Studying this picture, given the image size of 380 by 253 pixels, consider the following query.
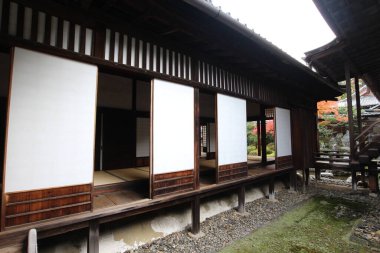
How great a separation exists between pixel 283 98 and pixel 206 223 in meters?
6.42

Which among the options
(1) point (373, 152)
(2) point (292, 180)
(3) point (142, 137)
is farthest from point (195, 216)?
(1) point (373, 152)

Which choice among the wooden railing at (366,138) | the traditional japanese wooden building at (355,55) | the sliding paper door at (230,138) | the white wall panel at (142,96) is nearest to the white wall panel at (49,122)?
the sliding paper door at (230,138)

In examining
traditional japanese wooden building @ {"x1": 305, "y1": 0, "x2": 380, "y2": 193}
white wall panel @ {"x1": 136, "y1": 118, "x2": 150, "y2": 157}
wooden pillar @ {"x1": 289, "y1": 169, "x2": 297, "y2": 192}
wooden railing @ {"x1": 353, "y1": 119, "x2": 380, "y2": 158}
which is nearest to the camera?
traditional japanese wooden building @ {"x1": 305, "y1": 0, "x2": 380, "y2": 193}

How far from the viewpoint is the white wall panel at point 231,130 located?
588 centimetres

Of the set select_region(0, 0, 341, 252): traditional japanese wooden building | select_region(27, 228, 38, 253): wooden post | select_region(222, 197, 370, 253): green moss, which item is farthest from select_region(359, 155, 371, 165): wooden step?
select_region(27, 228, 38, 253): wooden post

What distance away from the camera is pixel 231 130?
20.5ft

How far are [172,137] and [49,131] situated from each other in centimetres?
232

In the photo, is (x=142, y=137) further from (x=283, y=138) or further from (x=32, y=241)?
(x=283, y=138)

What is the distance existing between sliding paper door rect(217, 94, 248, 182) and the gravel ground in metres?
1.21

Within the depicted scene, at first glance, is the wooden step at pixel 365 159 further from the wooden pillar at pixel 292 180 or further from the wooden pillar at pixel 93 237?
the wooden pillar at pixel 93 237

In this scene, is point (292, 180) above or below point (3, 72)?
below

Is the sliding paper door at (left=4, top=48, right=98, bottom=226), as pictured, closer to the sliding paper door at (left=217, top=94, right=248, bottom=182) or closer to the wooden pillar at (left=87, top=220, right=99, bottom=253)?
the wooden pillar at (left=87, top=220, right=99, bottom=253)

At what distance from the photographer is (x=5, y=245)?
2635 mm

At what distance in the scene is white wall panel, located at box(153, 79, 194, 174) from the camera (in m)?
4.38
